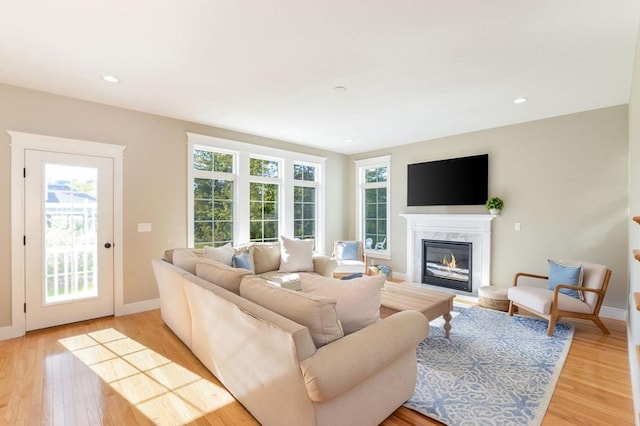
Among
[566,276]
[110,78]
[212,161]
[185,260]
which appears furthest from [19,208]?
[566,276]

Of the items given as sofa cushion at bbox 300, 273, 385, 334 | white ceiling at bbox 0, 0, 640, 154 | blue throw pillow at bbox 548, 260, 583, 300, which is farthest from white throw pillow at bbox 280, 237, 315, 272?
blue throw pillow at bbox 548, 260, 583, 300

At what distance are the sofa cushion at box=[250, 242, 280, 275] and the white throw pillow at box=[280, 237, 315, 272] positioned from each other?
0.09m

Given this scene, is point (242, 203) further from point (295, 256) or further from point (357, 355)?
point (357, 355)

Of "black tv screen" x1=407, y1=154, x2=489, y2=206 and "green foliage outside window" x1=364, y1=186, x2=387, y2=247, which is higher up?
"black tv screen" x1=407, y1=154, x2=489, y2=206

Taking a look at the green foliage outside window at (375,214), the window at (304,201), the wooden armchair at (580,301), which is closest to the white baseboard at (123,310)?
the window at (304,201)

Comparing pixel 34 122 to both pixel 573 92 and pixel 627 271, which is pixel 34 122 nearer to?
pixel 573 92

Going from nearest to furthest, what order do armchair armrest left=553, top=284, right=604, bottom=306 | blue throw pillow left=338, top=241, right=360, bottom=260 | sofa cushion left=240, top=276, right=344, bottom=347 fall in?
sofa cushion left=240, top=276, right=344, bottom=347
armchair armrest left=553, top=284, right=604, bottom=306
blue throw pillow left=338, top=241, right=360, bottom=260

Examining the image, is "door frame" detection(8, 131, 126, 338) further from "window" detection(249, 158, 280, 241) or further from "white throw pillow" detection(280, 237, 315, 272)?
"white throw pillow" detection(280, 237, 315, 272)

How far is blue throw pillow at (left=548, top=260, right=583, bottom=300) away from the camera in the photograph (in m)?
3.45

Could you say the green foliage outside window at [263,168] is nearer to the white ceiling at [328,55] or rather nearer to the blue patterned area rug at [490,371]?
the white ceiling at [328,55]

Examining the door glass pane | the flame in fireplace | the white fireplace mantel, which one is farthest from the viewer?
the flame in fireplace

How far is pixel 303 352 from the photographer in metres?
1.46

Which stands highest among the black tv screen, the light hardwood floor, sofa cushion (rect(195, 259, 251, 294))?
the black tv screen

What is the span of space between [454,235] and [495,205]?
0.85 m
